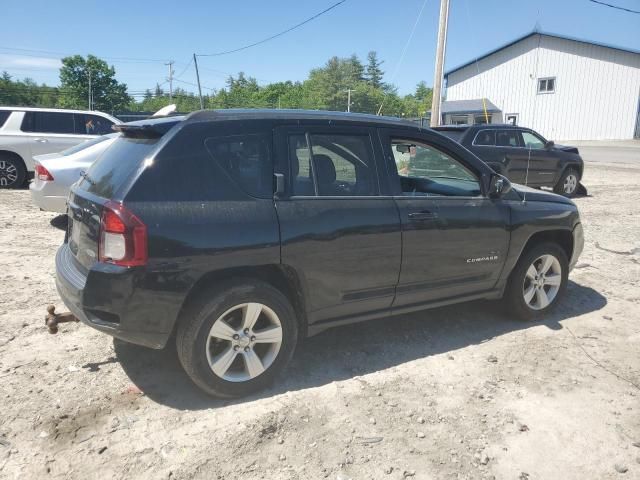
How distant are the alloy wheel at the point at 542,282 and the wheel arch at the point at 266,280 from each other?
2.24m

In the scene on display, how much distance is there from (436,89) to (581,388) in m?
13.5

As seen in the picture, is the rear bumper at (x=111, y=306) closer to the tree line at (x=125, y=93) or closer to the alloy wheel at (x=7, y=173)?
the alloy wheel at (x=7, y=173)

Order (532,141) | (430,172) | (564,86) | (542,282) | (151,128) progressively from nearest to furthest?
(151,128) < (430,172) < (542,282) < (532,141) < (564,86)

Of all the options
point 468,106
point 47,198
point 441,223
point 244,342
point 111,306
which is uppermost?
point 468,106

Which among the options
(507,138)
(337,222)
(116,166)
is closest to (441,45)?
(507,138)

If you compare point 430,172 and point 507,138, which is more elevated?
point 507,138

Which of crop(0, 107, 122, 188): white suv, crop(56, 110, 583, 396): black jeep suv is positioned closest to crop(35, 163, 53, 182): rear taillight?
crop(0, 107, 122, 188): white suv

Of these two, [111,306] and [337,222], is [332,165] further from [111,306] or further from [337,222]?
[111,306]

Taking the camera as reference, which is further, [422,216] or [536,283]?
[536,283]

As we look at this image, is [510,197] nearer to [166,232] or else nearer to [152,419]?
[166,232]

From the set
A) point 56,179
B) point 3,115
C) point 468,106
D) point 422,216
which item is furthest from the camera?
point 468,106

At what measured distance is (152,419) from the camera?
293 centimetres

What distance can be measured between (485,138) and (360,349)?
8936mm

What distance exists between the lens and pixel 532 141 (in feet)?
40.2
